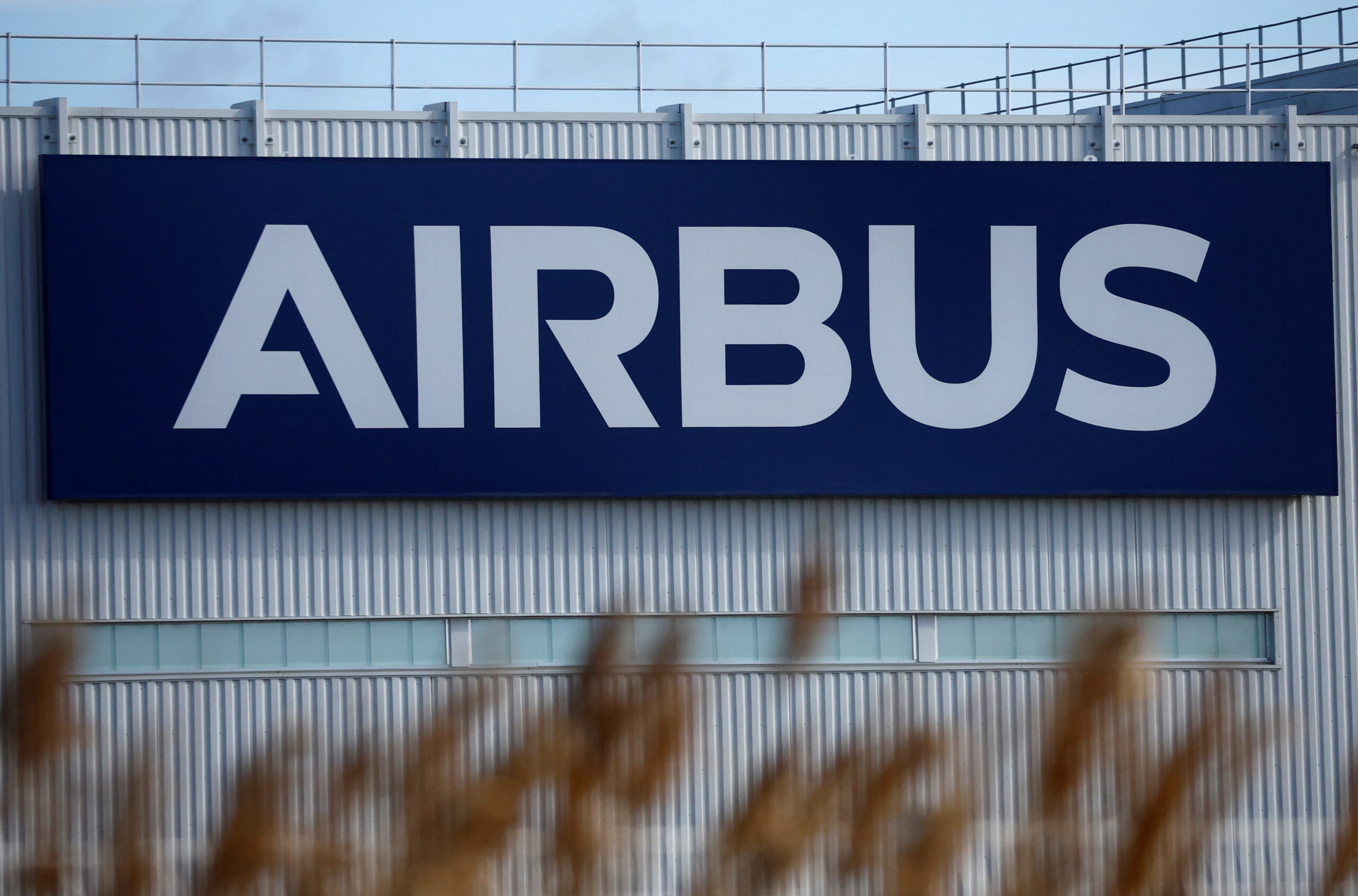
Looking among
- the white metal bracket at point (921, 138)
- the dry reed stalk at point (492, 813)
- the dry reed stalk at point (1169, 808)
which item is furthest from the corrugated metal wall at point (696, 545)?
the dry reed stalk at point (492, 813)

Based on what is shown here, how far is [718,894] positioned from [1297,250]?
16386mm

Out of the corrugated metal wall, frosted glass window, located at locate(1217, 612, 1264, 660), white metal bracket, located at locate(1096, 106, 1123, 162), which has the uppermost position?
white metal bracket, located at locate(1096, 106, 1123, 162)

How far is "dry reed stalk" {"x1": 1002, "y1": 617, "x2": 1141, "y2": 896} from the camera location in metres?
2.77

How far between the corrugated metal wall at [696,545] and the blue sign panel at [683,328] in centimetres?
36

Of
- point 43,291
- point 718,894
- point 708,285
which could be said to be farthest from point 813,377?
point 718,894

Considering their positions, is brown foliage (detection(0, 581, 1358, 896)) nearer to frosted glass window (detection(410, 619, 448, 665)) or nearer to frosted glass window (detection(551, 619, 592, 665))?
frosted glass window (detection(551, 619, 592, 665))

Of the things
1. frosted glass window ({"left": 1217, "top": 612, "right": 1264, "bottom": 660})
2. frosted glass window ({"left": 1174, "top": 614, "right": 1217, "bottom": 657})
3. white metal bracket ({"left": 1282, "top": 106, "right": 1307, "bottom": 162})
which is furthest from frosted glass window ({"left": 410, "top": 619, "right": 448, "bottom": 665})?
white metal bracket ({"left": 1282, "top": 106, "right": 1307, "bottom": 162})

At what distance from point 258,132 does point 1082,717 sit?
15.2 meters

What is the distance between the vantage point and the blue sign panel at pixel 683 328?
617 inches

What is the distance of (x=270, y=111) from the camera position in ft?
52.1

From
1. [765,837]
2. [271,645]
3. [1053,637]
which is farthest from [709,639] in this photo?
[765,837]

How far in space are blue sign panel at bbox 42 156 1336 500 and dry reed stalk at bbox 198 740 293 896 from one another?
13.2 metres

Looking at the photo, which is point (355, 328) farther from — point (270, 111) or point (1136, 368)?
point (1136, 368)

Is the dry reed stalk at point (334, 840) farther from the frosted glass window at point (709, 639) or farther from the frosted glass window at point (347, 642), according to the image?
the frosted glass window at point (347, 642)
